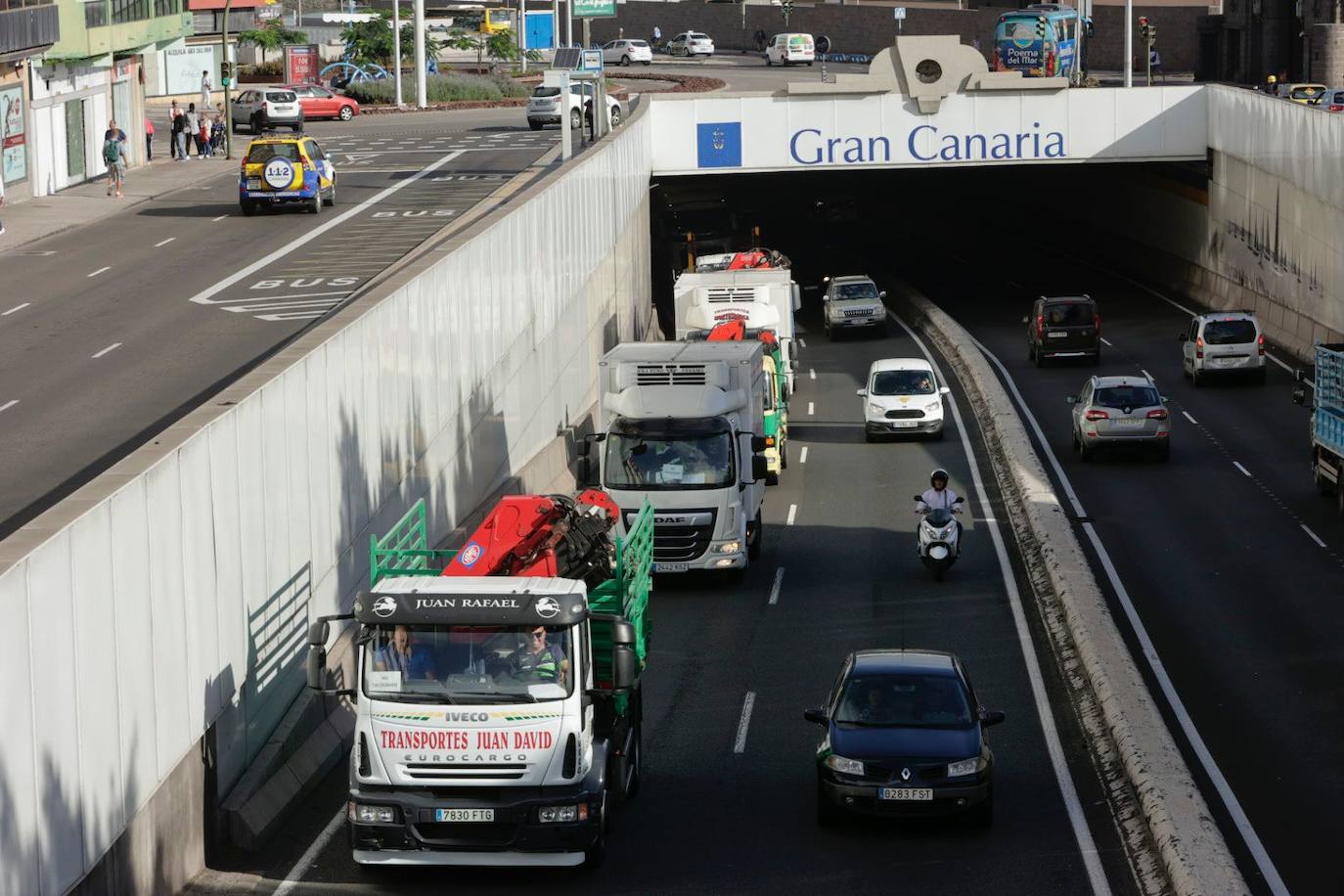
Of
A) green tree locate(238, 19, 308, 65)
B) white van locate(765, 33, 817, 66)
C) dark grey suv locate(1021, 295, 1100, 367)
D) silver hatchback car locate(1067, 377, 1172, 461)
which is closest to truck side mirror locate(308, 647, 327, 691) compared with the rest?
silver hatchback car locate(1067, 377, 1172, 461)

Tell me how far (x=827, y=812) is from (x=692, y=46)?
394 ft

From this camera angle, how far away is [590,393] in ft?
143

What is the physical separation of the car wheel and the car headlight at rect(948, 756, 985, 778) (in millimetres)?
1151

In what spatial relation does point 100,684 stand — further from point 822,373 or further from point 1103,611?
point 822,373

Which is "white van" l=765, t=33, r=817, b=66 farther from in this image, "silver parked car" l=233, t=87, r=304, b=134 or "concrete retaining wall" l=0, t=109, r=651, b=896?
"concrete retaining wall" l=0, t=109, r=651, b=896

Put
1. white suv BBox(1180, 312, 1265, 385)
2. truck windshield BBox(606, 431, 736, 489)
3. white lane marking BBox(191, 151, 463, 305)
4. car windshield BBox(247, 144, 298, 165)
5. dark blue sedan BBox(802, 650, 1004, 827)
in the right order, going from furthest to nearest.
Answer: car windshield BBox(247, 144, 298, 165) < white suv BBox(1180, 312, 1265, 385) < white lane marking BBox(191, 151, 463, 305) < truck windshield BBox(606, 431, 736, 489) < dark blue sedan BBox(802, 650, 1004, 827)

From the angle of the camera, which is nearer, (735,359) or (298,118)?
(735,359)

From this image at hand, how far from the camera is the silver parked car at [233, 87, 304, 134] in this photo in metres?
83.7

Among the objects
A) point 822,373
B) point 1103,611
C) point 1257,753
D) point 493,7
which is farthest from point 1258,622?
point 493,7

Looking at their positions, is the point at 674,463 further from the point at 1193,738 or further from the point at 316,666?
the point at 316,666

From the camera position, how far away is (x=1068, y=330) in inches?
2130

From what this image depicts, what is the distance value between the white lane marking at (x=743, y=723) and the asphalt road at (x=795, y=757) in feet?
0.18

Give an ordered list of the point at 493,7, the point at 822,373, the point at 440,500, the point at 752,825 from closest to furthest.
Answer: the point at 752,825 → the point at 440,500 → the point at 822,373 → the point at 493,7

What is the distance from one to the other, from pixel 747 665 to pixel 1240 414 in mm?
24308
